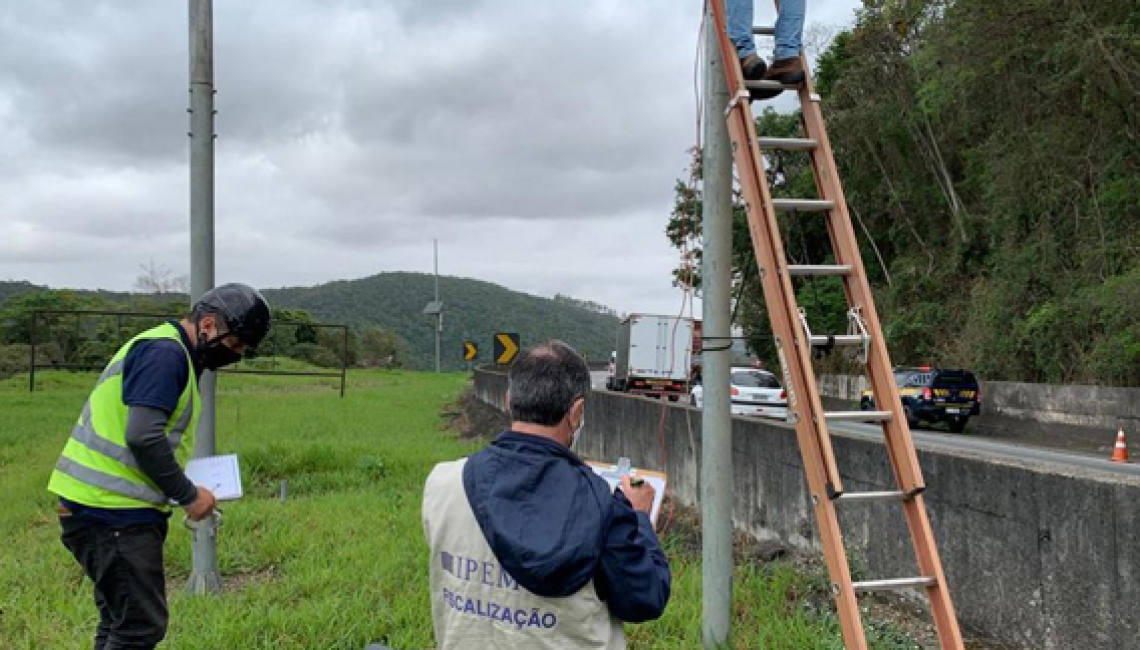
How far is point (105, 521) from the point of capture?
3.51 m

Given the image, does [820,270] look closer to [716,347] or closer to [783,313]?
[783,313]

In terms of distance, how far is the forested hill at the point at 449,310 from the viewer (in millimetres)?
101000

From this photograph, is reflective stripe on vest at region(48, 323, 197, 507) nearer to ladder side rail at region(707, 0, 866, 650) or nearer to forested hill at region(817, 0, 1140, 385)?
ladder side rail at region(707, 0, 866, 650)

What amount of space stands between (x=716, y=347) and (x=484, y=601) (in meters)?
2.71

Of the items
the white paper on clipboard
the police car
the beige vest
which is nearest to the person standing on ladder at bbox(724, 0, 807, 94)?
the beige vest

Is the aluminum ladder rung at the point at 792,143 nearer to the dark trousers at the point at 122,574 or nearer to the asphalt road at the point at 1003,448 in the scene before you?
the dark trousers at the point at 122,574

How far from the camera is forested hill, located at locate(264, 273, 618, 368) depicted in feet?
331

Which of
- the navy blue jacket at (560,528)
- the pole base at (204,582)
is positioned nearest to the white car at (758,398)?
the pole base at (204,582)

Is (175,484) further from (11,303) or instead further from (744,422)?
(11,303)

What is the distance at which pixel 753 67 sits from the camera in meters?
4.46

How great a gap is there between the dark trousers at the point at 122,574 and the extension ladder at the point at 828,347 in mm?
2640

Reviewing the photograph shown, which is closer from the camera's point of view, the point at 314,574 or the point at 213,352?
the point at 213,352

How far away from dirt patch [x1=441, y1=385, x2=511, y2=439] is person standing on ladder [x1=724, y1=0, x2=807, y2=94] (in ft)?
29.6

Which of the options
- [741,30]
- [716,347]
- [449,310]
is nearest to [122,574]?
[716,347]
